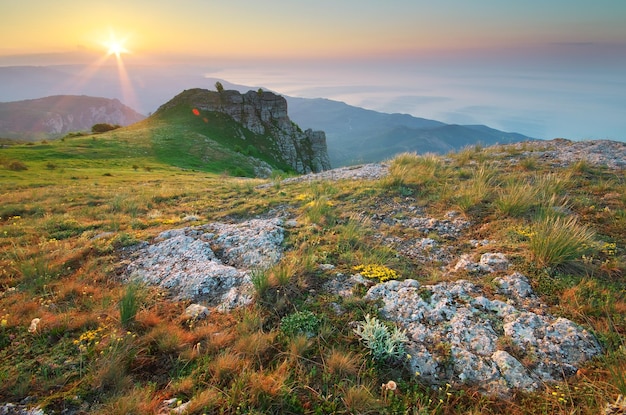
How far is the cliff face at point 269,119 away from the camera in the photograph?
86.0m

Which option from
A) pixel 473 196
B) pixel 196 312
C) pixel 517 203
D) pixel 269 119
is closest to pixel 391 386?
pixel 196 312

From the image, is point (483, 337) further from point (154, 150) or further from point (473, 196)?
point (154, 150)

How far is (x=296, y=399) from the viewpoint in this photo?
3281mm

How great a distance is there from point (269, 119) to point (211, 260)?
92.5 m

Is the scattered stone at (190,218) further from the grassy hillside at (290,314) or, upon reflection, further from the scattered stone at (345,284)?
the scattered stone at (345,284)

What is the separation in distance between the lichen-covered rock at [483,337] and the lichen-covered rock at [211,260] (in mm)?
2596

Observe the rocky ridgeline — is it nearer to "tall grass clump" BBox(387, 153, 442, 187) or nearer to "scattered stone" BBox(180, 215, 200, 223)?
"tall grass clump" BBox(387, 153, 442, 187)

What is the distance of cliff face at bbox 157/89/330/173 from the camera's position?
282ft

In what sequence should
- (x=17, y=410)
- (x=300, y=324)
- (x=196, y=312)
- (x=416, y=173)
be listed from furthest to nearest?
(x=416, y=173) → (x=196, y=312) → (x=300, y=324) → (x=17, y=410)

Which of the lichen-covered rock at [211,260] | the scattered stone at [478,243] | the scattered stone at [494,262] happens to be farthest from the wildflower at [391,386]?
the scattered stone at [478,243]

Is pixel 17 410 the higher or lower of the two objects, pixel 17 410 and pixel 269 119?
the lower

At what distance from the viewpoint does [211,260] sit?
6551 mm

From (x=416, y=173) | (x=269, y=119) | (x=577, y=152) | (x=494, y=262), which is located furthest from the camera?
(x=269, y=119)

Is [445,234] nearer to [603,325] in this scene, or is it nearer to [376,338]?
[603,325]
